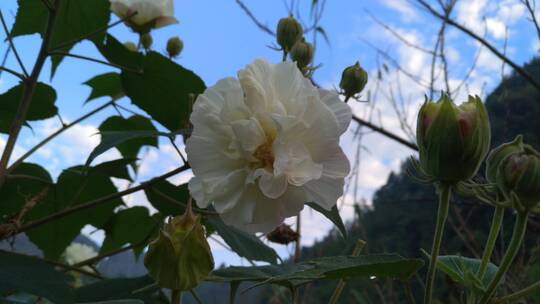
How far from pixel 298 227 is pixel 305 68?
0.97ft

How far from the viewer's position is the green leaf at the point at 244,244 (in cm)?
52

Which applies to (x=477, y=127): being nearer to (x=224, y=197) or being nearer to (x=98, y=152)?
(x=224, y=197)

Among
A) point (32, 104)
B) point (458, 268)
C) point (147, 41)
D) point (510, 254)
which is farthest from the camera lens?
point (147, 41)

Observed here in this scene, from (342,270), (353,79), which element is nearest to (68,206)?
(353,79)

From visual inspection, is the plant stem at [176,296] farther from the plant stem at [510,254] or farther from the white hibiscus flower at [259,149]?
the plant stem at [510,254]

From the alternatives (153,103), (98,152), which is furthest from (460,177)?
(153,103)

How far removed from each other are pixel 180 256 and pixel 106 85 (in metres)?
0.58

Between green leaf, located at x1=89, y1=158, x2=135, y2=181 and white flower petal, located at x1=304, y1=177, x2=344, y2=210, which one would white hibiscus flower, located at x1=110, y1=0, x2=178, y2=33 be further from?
white flower petal, located at x1=304, y1=177, x2=344, y2=210

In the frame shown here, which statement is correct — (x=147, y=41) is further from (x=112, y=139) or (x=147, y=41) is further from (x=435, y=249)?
(x=435, y=249)

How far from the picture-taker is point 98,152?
44 centimetres

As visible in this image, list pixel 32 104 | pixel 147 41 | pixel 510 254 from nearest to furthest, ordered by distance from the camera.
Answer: pixel 510 254, pixel 32 104, pixel 147 41

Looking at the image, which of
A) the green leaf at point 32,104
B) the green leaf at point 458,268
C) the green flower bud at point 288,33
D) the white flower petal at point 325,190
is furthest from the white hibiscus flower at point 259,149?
the green leaf at point 32,104

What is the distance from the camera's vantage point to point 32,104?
0.76 m

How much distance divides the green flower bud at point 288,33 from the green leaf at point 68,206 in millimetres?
280
